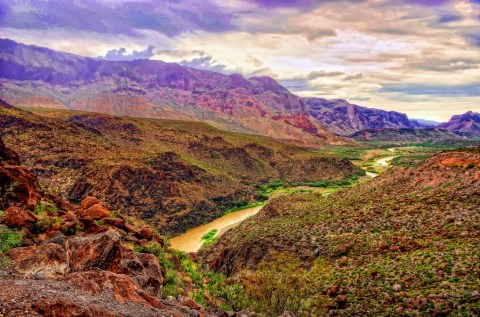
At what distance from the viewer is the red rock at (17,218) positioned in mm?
23312

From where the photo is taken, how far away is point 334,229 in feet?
138

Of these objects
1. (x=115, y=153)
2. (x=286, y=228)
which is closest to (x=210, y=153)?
(x=115, y=153)

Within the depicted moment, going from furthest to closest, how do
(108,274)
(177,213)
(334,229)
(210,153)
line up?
(210,153) → (177,213) → (334,229) → (108,274)

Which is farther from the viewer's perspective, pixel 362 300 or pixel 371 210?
pixel 371 210

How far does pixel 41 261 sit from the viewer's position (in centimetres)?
1738

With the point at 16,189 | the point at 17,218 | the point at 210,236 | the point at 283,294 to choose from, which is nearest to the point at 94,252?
the point at 17,218

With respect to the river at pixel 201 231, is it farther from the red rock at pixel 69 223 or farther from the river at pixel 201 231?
the red rock at pixel 69 223

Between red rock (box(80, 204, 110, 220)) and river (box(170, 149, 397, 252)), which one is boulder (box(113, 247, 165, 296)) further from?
river (box(170, 149, 397, 252))

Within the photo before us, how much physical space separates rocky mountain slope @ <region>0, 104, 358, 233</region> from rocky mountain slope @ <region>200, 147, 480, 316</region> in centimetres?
2618

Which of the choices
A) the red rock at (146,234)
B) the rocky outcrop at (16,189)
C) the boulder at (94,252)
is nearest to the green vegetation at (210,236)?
the red rock at (146,234)

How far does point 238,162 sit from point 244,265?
286ft

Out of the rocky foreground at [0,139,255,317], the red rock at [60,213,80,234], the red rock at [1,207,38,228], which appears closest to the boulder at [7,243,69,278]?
the rocky foreground at [0,139,255,317]

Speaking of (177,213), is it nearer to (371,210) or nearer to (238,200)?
(238,200)

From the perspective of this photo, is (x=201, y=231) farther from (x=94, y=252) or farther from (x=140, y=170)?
(x=94, y=252)
